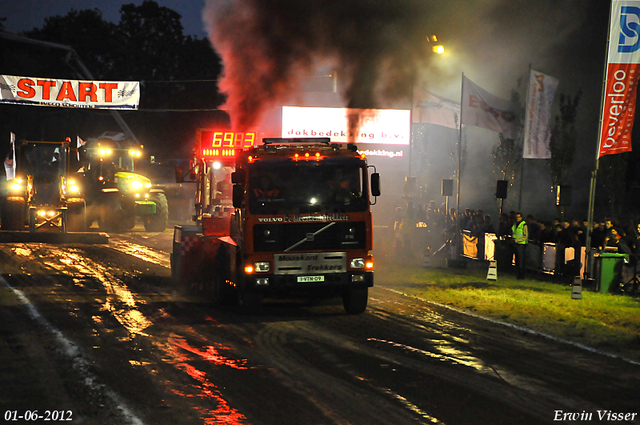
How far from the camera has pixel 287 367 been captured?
778cm

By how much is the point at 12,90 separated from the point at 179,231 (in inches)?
727

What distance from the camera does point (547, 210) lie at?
4662cm

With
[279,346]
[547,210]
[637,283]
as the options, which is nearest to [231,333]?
[279,346]

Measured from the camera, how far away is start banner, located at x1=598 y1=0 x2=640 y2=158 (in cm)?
1400

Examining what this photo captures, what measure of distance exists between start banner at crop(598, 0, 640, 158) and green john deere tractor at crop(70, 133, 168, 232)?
57.9ft

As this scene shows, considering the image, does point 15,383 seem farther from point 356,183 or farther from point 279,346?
point 356,183

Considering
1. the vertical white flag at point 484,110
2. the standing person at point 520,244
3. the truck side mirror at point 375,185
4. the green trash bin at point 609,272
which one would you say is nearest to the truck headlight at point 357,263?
the truck side mirror at point 375,185

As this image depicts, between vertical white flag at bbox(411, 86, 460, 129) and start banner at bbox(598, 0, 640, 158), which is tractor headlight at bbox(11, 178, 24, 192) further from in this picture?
start banner at bbox(598, 0, 640, 158)

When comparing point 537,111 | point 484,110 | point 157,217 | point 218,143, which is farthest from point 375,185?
point 157,217

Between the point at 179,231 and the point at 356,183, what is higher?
the point at 356,183

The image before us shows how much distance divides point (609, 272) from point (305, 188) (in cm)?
774

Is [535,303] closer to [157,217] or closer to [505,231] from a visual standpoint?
[505,231]

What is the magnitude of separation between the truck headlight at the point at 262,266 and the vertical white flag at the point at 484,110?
1216cm

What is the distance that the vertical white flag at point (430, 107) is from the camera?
32.0 meters
